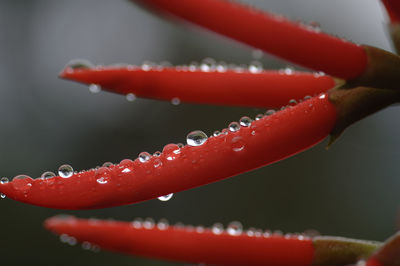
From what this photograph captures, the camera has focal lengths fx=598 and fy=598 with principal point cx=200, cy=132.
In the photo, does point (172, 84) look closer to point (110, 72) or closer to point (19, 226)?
point (110, 72)

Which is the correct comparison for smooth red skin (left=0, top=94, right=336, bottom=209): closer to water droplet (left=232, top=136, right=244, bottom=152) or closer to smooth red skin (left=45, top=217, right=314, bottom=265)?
water droplet (left=232, top=136, right=244, bottom=152)

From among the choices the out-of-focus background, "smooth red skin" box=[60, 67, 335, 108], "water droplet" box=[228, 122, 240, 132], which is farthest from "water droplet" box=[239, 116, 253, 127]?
the out-of-focus background

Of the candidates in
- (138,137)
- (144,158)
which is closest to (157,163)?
(144,158)

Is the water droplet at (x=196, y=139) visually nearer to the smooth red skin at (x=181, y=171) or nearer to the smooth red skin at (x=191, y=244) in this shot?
the smooth red skin at (x=181, y=171)

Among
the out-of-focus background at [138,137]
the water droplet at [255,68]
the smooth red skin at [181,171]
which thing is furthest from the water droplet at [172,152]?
the out-of-focus background at [138,137]

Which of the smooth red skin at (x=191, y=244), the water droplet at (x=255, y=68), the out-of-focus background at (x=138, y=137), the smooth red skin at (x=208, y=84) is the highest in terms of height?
the out-of-focus background at (x=138, y=137)

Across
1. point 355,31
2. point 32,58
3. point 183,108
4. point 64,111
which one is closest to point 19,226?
point 64,111

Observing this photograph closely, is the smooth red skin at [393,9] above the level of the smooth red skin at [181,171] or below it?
above

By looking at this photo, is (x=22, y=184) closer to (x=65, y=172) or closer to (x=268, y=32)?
(x=65, y=172)
